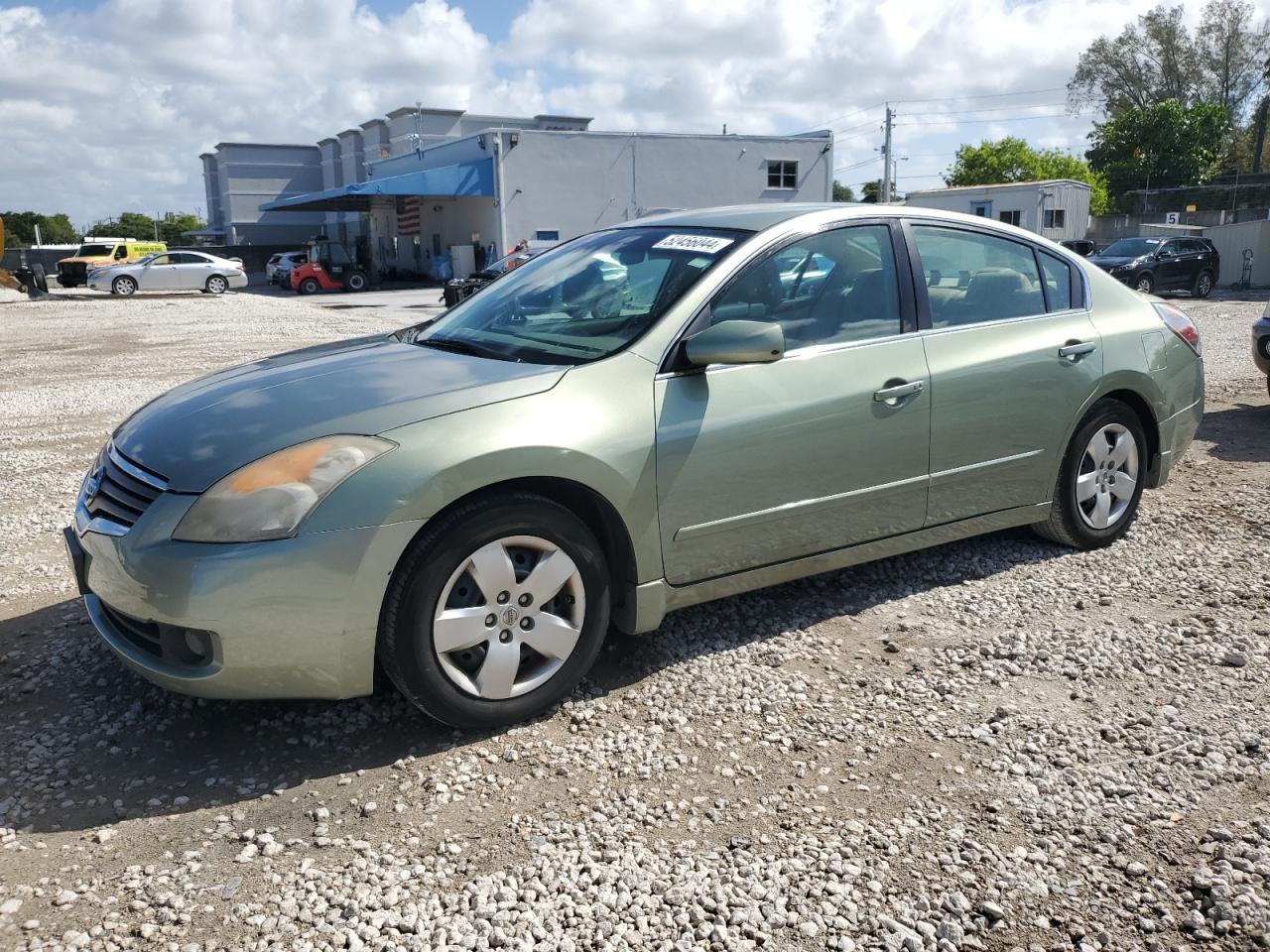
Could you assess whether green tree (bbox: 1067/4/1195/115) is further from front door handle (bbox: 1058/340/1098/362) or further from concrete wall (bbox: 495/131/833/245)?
front door handle (bbox: 1058/340/1098/362)

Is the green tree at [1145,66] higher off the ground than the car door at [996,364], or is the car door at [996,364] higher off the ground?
the green tree at [1145,66]

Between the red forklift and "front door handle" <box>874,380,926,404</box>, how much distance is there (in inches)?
1397

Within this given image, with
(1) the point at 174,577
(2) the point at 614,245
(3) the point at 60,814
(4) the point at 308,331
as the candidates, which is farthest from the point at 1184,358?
(4) the point at 308,331

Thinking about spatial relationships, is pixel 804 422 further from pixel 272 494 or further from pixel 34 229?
pixel 34 229

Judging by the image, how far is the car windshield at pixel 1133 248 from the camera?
82.1 feet

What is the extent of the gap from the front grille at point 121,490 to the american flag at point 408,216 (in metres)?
45.6

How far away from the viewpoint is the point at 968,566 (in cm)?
497

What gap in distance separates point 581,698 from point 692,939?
131 cm

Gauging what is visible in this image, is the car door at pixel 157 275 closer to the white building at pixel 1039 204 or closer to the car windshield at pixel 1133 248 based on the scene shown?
the white building at pixel 1039 204

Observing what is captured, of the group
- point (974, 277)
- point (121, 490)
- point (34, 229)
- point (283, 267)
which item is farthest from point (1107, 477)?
point (34, 229)

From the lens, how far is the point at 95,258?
41656mm

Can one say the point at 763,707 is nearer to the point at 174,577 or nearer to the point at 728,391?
the point at 728,391

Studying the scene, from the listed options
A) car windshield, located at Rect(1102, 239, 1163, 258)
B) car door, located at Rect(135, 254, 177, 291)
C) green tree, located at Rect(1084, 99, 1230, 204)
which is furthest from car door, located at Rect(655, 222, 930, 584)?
green tree, located at Rect(1084, 99, 1230, 204)

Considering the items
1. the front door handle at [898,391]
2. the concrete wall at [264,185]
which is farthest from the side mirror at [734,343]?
the concrete wall at [264,185]
